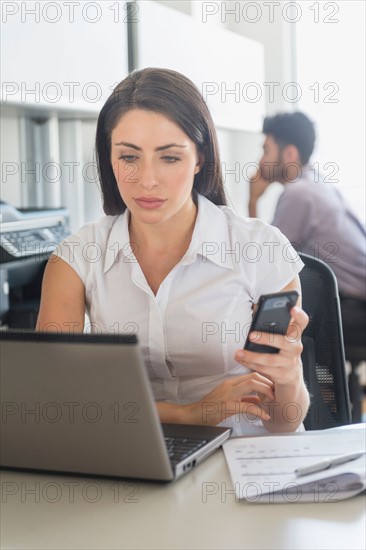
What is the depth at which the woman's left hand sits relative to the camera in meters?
1.18

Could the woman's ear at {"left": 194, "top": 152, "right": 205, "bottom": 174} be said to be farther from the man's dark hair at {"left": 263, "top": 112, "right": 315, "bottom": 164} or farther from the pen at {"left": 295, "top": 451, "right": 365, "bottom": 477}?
the man's dark hair at {"left": 263, "top": 112, "right": 315, "bottom": 164}

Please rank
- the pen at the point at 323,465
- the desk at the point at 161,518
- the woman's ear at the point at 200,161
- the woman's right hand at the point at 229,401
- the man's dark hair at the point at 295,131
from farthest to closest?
1. the man's dark hair at the point at 295,131
2. the woman's ear at the point at 200,161
3. the woman's right hand at the point at 229,401
4. the pen at the point at 323,465
5. the desk at the point at 161,518

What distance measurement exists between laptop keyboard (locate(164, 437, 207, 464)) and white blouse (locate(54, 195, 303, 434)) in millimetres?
416

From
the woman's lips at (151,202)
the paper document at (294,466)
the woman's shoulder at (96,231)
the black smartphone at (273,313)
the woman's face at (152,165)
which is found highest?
the woman's face at (152,165)

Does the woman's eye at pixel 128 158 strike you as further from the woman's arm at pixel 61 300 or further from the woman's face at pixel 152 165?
the woman's arm at pixel 61 300

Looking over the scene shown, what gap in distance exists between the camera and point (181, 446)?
1066mm

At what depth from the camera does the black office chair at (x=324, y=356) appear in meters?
1.52

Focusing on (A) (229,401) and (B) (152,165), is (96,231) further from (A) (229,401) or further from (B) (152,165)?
(A) (229,401)

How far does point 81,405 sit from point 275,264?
0.71 m

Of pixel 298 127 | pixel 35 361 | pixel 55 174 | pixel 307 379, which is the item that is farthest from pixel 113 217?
pixel 298 127

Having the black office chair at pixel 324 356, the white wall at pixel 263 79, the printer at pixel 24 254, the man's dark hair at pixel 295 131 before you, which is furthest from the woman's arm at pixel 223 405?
the white wall at pixel 263 79

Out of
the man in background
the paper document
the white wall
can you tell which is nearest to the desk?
the paper document

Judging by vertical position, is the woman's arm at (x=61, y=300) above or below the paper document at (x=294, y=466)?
above

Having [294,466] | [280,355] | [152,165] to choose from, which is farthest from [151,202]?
[294,466]
